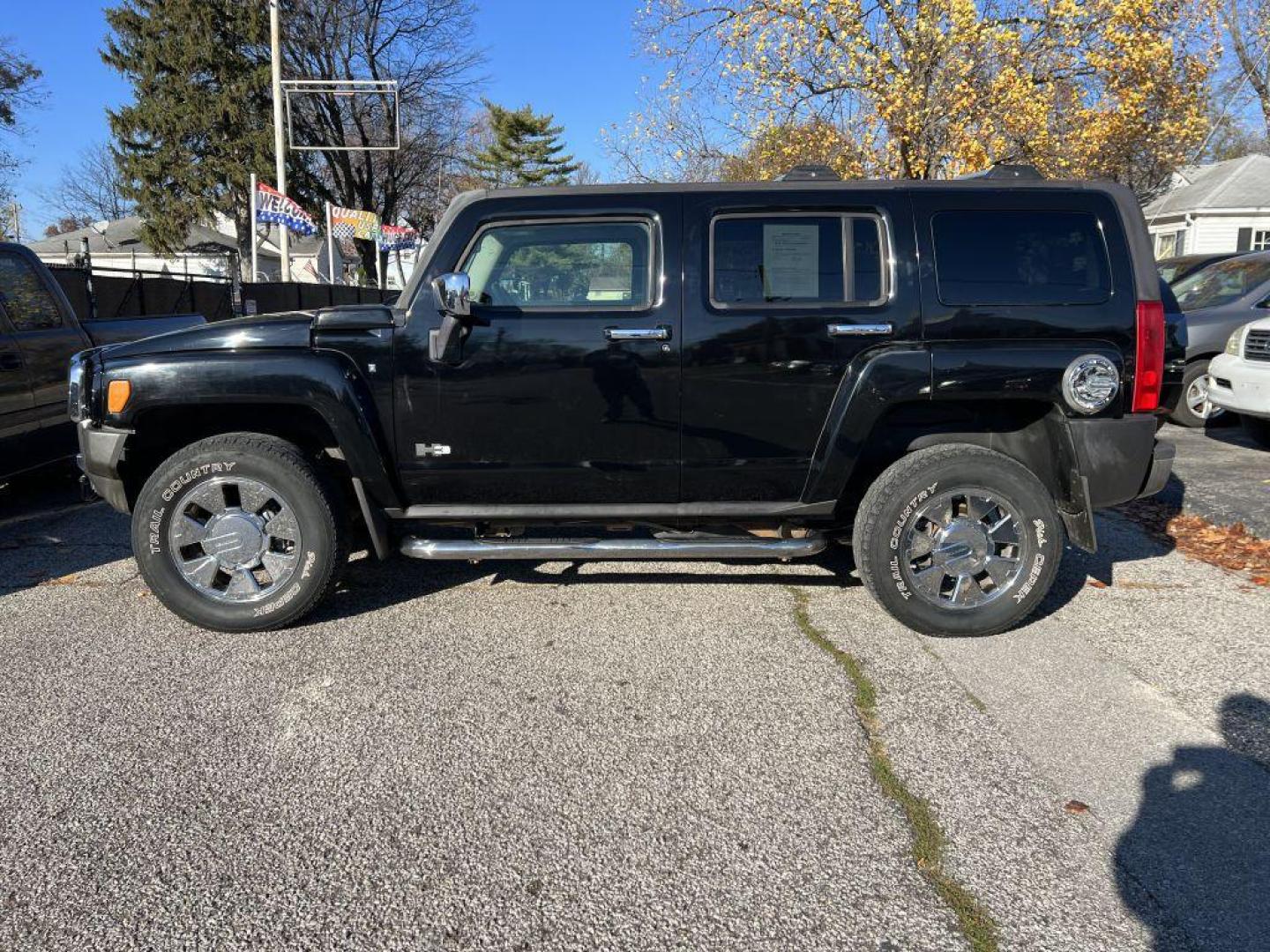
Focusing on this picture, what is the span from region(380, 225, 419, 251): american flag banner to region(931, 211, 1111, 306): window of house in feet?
105

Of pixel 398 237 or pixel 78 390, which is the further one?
pixel 398 237

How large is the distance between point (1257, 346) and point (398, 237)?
32099mm

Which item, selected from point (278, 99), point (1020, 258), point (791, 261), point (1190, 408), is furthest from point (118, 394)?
point (278, 99)

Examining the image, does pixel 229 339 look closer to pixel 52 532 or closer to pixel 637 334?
pixel 637 334

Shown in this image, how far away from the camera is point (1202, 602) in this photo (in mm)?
4527

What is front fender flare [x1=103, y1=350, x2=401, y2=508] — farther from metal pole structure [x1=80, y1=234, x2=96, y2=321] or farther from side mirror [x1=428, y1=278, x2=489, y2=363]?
metal pole structure [x1=80, y1=234, x2=96, y2=321]

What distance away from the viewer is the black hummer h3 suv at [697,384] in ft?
12.7

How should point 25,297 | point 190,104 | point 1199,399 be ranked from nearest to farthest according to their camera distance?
point 25,297 < point 1199,399 < point 190,104

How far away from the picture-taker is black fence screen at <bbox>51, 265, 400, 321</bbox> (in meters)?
13.7

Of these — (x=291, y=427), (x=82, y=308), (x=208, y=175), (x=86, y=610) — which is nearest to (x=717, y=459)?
(x=291, y=427)

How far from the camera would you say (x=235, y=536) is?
4000 mm

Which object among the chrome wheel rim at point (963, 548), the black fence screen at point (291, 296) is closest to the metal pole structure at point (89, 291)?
the black fence screen at point (291, 296)

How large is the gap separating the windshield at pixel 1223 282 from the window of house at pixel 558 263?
8526 mm

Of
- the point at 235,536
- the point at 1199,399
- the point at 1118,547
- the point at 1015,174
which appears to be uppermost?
the point at 1015,174
